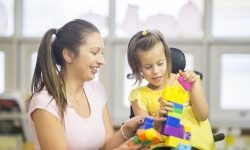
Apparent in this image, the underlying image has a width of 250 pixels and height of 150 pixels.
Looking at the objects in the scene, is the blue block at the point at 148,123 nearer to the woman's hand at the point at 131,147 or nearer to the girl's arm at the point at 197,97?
the woman's hand at the point at 131,147

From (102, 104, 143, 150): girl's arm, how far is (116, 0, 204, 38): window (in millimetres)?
1661

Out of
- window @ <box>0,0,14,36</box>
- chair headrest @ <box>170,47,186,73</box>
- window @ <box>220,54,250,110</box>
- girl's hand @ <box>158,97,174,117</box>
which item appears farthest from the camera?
window @ <box>0,0,14,36</box>

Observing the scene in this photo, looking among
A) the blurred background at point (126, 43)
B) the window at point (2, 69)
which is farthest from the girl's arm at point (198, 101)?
the window at point (2, 69)

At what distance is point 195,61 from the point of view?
3.22 m

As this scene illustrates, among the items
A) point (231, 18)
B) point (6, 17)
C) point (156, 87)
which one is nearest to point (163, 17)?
point (231, 18)

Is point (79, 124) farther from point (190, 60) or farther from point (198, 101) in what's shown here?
point (190, 60)

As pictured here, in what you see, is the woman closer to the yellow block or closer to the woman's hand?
the woman's hand

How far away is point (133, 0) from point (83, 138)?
77.1 inches

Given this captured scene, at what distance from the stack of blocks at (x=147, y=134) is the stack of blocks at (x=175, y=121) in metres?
0.03

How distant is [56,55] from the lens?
5.14 feet

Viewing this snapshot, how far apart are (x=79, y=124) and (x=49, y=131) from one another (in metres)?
0.13

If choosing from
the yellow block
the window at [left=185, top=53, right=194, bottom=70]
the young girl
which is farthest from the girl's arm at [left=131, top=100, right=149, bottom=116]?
the window at [left=185, top=53, right=194, bottom=70]

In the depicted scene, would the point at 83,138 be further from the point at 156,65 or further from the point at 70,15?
the point at 70,15

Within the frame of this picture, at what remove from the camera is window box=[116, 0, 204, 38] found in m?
3.25
